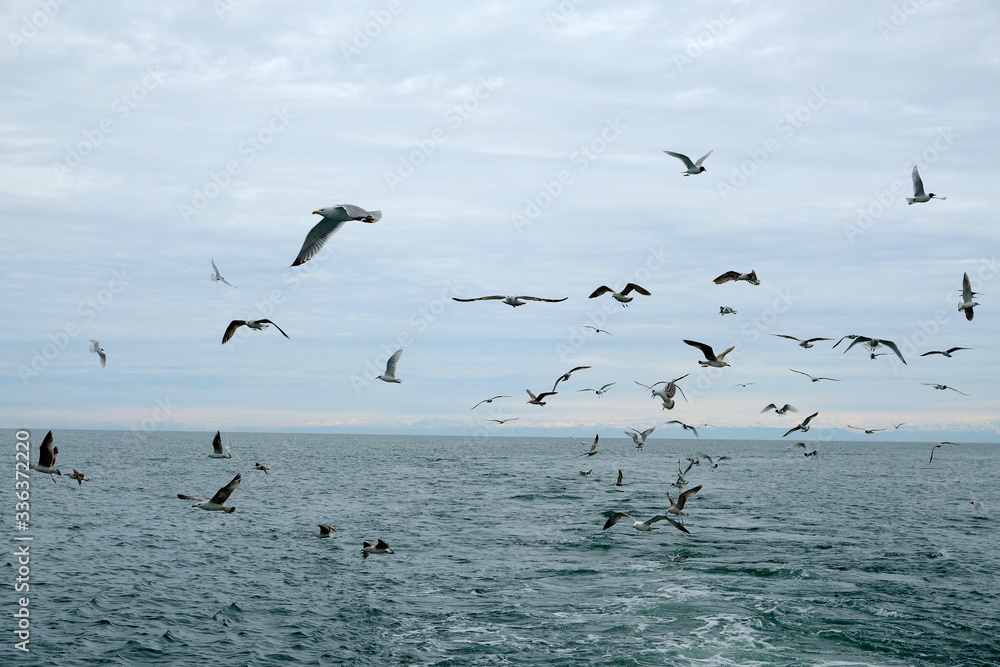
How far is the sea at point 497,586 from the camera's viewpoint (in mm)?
20688

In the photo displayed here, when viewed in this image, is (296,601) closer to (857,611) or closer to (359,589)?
(359,589)

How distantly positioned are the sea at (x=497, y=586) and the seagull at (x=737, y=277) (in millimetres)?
9768

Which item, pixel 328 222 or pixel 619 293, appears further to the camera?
pixel 619 293

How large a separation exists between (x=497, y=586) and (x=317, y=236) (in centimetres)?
1675

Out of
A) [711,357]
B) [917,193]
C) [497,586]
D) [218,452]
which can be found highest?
[917,193]

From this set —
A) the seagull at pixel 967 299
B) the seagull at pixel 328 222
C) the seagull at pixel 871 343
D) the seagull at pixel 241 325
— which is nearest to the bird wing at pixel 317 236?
the seagull at pixel 328 222

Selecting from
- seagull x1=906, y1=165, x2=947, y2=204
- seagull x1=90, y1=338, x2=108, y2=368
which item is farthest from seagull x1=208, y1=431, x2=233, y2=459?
seagull x1=906, y1=165, x2=947, y2=204

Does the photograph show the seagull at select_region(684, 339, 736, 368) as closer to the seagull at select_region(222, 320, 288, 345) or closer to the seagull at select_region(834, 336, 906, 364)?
the seagull at select_region(834, 336, 906, 364)

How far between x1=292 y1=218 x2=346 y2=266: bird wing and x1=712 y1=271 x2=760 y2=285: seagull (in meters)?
10.9

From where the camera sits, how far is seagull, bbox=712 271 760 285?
842 inches

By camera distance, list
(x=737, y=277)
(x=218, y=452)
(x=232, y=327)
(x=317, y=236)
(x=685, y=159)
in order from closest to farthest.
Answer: (x=317, y=236) < (x=232, y=327) < (x=737, y=277) < (x=685, y=159) < (x=218, y=452)

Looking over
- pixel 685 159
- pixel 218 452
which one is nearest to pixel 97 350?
pixel 218 452

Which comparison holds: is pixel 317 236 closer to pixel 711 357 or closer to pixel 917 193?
pixel 711 357

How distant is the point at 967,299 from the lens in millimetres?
22141
